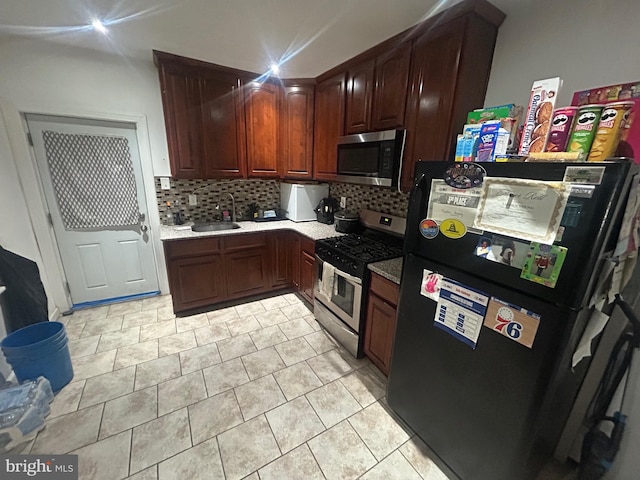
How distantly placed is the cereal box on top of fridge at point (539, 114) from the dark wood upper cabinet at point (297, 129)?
2.09m

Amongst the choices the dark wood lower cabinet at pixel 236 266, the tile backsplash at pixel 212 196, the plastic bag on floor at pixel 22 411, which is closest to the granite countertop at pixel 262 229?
the dark wood lower cabinet at pixel 236 266

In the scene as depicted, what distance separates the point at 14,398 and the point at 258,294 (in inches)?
74.7

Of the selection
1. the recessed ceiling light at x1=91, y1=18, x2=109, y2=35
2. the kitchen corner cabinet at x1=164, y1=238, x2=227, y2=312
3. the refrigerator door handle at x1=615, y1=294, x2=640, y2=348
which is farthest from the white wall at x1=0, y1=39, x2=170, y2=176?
the refrigerator door handle at x1=615, y1=294, x2=640, y2=348

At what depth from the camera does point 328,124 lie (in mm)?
2568

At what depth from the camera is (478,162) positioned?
103 centimetres

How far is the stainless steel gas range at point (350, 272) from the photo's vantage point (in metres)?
1.96

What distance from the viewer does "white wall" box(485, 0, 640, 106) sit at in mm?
1151

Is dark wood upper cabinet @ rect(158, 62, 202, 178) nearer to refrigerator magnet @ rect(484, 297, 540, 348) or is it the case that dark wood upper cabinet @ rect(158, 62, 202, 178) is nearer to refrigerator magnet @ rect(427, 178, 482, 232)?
refrigerator magnet @ rect(427, 178, 482, 232)

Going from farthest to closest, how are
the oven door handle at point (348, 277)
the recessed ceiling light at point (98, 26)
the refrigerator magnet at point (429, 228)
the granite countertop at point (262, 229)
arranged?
1. the granite countertop at point (262, 229)
2. the oven door handle at point (348, 277)
3. the recessed ceiling light at point (98, 26)
4. the refrigerator magnet at point (429, 228)

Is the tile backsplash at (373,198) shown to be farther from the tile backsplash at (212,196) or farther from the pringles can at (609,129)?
the pringles can at (609,129)

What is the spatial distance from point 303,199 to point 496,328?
2355 mm

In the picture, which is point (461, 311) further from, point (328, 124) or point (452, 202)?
point (328, 124)

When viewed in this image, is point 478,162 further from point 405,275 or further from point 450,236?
point 405,275

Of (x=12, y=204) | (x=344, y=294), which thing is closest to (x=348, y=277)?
(x=344, y=294)
